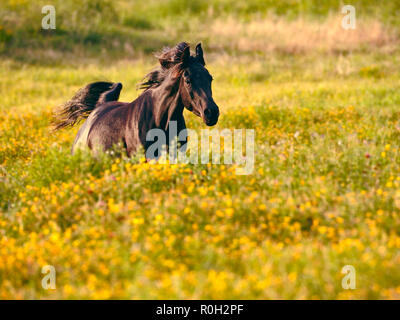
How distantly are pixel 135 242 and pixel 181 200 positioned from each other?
0.75 metres

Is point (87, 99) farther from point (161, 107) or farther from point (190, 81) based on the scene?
point (190, 81)

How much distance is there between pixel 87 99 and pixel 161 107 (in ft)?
6.52

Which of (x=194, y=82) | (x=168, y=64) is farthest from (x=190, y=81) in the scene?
(x=168, y=64)

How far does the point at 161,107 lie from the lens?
215 inches

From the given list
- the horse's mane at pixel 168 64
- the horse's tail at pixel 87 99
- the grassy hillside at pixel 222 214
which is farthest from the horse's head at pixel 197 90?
the horse's tail at pixel 87 99

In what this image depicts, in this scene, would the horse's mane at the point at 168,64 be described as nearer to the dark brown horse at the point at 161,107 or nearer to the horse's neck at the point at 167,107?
the dark brown horse at the point at 161,107

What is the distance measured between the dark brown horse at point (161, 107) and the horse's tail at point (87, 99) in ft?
1.77

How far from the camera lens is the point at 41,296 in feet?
10.5

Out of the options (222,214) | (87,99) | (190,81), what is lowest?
(222,214)

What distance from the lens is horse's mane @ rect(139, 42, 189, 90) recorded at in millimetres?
5348

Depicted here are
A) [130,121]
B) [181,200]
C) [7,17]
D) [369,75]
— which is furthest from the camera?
[7,17]
